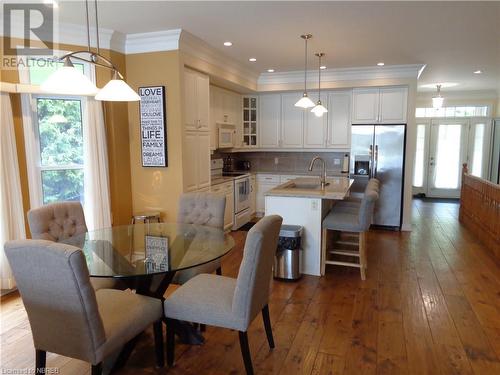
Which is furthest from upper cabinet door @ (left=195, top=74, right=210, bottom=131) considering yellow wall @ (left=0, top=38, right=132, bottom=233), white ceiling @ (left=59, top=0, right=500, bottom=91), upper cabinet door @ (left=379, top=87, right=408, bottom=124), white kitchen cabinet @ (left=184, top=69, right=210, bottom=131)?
upper cabinet door @ (left=379, top=87, right=408, bottom=124)

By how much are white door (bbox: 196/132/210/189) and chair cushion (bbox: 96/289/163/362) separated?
2.44m

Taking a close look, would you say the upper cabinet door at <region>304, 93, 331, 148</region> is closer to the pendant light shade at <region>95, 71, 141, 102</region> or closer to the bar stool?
the bar stool

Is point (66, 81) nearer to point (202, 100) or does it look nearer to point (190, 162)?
point (190, 162)

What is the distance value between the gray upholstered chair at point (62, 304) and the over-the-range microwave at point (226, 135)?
4067mm

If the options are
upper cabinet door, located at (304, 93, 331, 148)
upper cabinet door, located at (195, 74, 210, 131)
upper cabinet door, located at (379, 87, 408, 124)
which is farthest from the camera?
upper cabinet door, located at (304, 93, 331, 148)

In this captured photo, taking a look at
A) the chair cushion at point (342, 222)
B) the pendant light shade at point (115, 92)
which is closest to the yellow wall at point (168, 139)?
the chair cushion at point (342, 222)

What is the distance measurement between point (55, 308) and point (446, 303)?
309cm

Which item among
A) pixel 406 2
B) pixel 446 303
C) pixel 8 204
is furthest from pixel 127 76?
pixel 446 303

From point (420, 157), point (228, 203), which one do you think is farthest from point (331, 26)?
point (420, 157)

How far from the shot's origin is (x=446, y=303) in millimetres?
3262

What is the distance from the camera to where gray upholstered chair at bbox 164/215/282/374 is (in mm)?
2108

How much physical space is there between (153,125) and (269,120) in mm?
3020

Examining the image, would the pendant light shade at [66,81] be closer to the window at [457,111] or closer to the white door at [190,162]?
the white door at [190,162]

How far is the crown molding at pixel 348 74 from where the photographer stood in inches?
216
